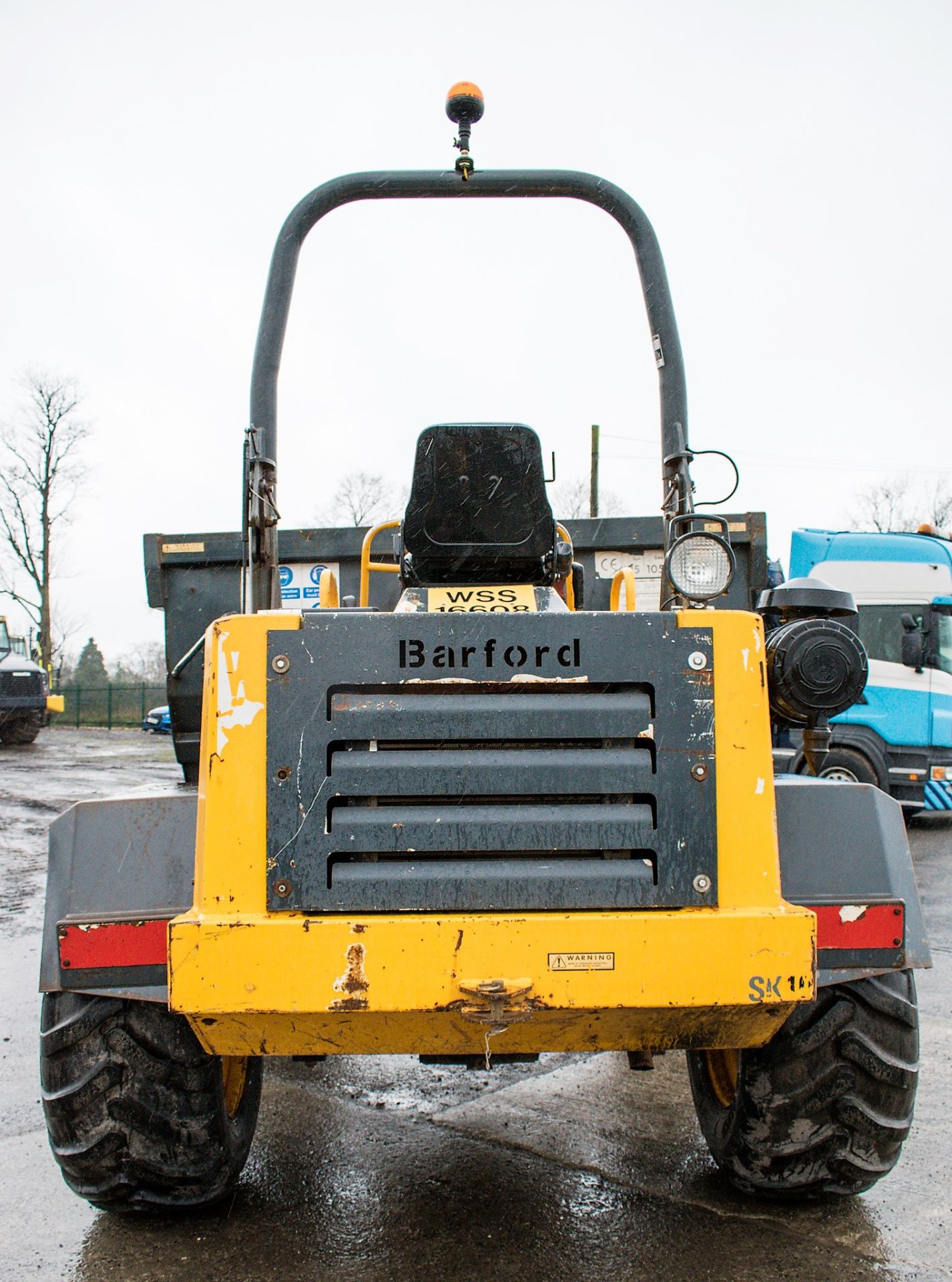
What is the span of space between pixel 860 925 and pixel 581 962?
0.77m

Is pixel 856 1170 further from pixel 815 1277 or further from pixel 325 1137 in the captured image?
pixel 325 1137

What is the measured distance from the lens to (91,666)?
5709cm

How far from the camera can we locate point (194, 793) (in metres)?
2.88

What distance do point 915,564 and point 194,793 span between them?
394 inches

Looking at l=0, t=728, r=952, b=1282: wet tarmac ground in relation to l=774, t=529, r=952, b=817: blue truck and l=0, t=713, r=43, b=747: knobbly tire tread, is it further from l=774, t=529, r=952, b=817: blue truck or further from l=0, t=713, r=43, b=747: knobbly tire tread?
l=0, t=713, r=43, b=747: knobbly tire tread

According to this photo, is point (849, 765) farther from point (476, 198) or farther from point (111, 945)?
point (111, 945)

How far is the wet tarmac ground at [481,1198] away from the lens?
2850mm

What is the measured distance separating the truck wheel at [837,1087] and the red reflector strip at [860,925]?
221 mm

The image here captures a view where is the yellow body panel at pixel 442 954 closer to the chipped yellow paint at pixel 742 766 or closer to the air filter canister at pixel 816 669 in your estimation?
the chipped yellow paint at pixel 742 766

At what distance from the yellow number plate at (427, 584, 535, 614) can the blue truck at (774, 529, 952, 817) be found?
8.28 m

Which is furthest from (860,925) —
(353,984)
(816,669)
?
(353,984)

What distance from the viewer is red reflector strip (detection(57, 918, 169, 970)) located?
8.93ft

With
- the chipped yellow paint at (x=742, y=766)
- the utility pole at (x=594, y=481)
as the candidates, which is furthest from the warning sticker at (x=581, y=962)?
the utility pole at (x=594, y=481)

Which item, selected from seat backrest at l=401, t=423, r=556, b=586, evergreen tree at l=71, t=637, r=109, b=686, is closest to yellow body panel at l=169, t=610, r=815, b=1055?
seat backrest at l=401, t=423, r=556, b=586
